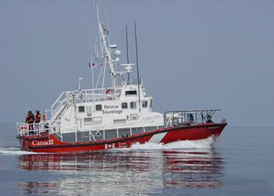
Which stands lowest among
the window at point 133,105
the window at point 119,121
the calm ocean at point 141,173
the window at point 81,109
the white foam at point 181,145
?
the calm ocean at point 141,173

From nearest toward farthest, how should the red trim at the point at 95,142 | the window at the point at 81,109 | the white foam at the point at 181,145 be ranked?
the red trim at the point at 95,142 < the white foam at the point at 181,145 < the window at the point at 81,109

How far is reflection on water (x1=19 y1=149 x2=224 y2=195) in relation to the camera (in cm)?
1978

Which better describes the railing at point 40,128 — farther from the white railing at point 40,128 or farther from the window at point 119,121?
the window at point 119,121

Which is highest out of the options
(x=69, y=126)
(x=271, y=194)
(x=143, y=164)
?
(x=69, y=126)

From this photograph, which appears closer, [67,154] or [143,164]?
[143,164]

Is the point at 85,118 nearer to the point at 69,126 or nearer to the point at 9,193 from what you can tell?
the point at 69,126

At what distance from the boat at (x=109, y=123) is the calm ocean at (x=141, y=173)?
0.69 m

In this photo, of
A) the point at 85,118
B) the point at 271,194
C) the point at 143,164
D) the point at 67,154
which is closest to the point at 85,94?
the point at 85,118

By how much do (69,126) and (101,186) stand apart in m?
11.9

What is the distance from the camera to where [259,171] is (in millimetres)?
24891

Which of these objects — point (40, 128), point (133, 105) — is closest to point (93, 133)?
point (133, 105)

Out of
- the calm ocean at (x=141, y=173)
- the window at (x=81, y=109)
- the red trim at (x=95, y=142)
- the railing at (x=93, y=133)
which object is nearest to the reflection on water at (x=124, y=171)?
the calm ocean at (x=141, y=173)

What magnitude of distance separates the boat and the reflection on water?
0.88 m

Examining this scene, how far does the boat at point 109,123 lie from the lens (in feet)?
102
